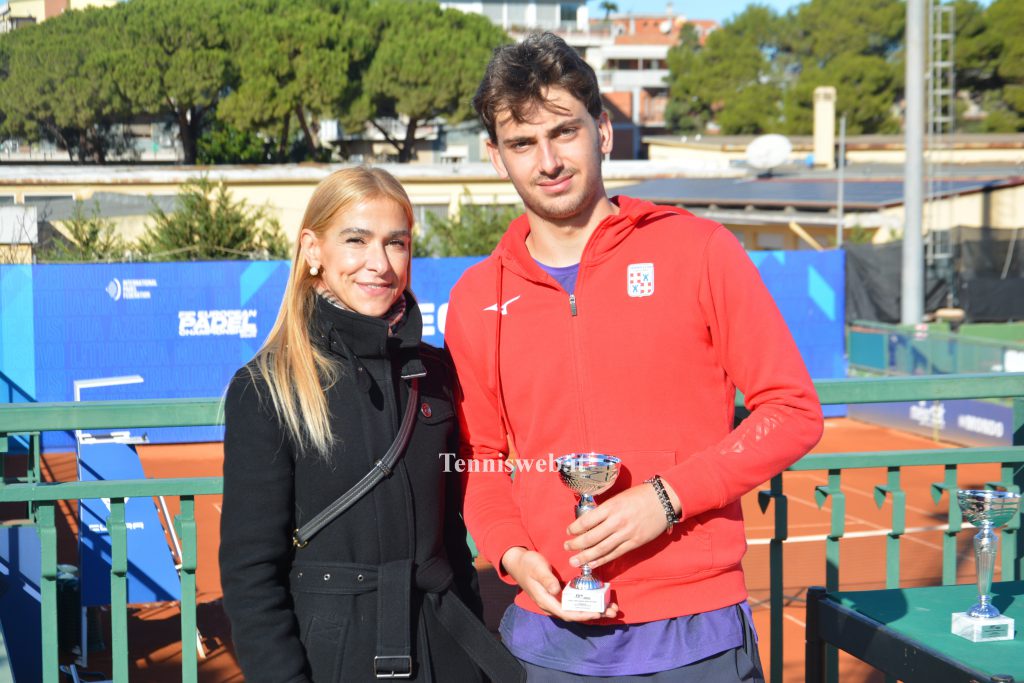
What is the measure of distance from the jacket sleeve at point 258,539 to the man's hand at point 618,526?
54cm

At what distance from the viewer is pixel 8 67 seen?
26.9 metres

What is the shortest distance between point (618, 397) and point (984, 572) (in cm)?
94

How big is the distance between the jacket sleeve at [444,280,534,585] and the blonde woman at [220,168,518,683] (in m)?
0.05

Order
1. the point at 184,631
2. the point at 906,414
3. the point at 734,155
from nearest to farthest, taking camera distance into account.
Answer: the point at 184,631 < the point at 906,414 < the point at 734,155

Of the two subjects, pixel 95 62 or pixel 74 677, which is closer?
pixel 74 677

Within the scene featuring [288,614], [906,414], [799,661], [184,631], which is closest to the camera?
[288,614]

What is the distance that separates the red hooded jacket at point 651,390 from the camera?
2.04 meters

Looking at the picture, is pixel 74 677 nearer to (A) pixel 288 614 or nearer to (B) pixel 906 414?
(A) pixel 288 614

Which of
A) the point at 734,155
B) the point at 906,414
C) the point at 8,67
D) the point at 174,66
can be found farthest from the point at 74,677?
the point at 734,155

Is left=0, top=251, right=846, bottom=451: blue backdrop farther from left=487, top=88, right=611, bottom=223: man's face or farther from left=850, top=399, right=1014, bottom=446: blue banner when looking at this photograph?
left=487, top=88, right=611, bottom=223: man's face

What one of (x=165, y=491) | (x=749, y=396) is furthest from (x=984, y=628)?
(x=165, y=491)

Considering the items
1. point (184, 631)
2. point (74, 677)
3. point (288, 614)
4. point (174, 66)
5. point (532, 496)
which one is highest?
point (174, 66)

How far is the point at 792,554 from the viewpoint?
12195 millimetres

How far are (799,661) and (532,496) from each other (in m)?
7.18
